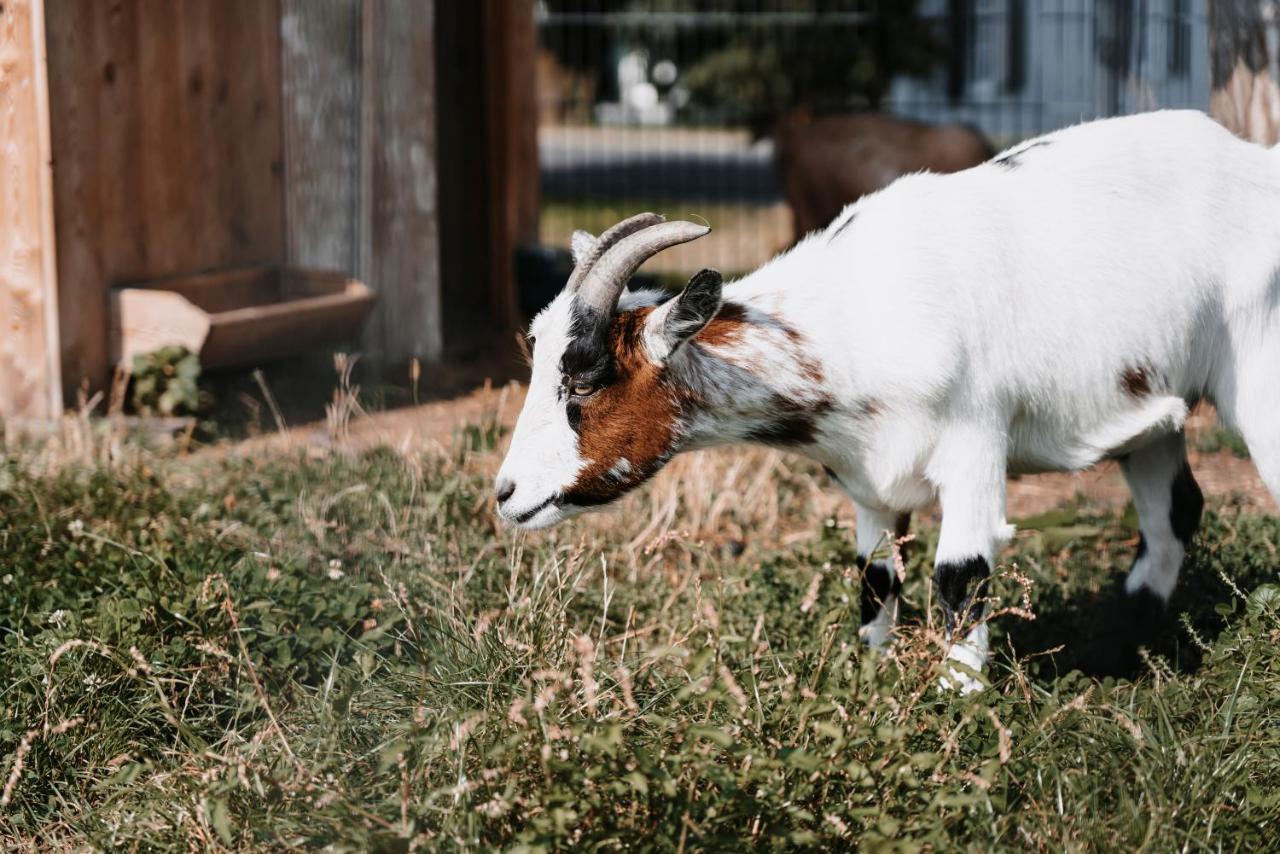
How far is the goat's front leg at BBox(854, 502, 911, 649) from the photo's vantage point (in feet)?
14.2

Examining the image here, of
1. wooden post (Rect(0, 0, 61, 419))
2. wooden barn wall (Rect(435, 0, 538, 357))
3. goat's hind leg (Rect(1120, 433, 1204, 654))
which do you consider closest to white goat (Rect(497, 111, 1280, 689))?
goat's hind leg (Rect(1120, 433, 1204, 654))

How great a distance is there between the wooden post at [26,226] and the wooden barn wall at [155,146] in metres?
0.06

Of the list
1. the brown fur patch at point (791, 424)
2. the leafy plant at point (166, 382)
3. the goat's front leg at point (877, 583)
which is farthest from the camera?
the leafy plant at point (166, 382)

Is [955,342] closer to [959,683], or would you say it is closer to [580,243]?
[959,683]

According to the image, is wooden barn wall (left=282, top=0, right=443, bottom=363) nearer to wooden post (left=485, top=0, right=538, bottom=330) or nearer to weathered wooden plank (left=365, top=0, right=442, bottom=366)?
weathered wooden plank (left=365, top=0, right=442, bottom=366)

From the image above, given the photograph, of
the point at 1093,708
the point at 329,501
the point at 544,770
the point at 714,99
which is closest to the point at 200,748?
the point at 544,770

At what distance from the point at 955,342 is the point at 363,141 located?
5067 mm

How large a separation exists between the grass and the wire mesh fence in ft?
21.3

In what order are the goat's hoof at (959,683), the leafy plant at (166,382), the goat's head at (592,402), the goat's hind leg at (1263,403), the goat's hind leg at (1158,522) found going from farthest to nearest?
the leafy plant at (166,382) < the goat's hind leg at (1158,522) < the goat's hind leg at (1263,403) < the goat's head at (592,402) < the goat's hoof at (959,683)

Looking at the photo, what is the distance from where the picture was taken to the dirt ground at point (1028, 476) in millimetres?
6195

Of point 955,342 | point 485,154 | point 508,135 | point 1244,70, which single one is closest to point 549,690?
point 955,342

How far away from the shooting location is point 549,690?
124 inches

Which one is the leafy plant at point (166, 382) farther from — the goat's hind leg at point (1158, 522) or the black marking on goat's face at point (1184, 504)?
the black marking on goat's face at point (1184, 504)

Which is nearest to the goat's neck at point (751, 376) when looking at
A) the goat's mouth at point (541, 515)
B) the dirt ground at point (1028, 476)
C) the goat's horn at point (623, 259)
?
the goat's horn at point (623, 259)
